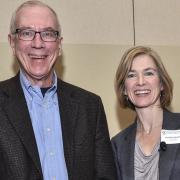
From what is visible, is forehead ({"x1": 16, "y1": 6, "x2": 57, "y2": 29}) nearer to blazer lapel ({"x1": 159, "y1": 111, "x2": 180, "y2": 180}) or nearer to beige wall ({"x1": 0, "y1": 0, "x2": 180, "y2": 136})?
beige wall ({"x1": 0, "y1": 0, "x2": 180, "y2": 136})

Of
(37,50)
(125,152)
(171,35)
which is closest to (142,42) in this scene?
(171,35)

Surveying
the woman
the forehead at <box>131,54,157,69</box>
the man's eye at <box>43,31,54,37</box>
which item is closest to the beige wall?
the woman

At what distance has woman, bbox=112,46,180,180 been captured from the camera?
94.7 inches

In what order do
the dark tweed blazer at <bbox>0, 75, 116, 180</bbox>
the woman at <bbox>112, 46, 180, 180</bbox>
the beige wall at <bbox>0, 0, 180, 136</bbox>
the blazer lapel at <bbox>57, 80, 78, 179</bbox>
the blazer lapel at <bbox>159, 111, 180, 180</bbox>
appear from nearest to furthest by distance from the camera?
the dark tweed blazer at <bbox>0, 75, 116, 180</bbox>, the blazer lapel at <bbox>57, 80, 78, 179</bbox>, the blazer lapel at <bbox>159, 111, 180, 180</bbox>, the woman at <bbox>112, 46, 180, 180</bbox>, the beige wall at <bbox>0, 0, 180, 136</bbox>

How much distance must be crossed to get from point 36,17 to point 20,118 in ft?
1.93

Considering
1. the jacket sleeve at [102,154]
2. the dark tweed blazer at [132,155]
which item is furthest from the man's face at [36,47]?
the dark tweed blazer at [132,155]

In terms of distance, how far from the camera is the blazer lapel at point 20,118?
196 cm

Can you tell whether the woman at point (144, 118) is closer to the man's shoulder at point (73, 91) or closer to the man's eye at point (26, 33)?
the man's shoulder at point (73, 91)

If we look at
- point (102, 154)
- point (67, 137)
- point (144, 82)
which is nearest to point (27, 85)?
point (67, 137)

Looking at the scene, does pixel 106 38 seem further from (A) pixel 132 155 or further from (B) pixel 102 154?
(B) pixel 102 154

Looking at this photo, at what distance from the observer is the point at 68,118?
2.16 metres

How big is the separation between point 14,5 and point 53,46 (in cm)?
78

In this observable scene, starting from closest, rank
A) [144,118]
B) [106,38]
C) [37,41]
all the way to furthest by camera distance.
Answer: [37,41] → [144,118] → [106,38]

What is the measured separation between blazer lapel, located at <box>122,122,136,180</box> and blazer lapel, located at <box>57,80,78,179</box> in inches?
20.2
